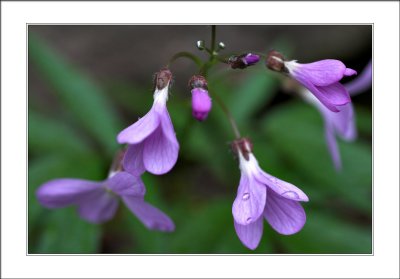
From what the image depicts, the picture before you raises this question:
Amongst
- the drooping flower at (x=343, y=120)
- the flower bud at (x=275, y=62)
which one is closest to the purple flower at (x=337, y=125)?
the drooping flower at (x=343, y=120)

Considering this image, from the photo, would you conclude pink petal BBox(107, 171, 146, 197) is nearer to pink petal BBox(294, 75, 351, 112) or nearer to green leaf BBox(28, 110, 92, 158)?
pink petal BBox(294, 75, 351, 112)

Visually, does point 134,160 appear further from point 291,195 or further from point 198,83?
point 291,195

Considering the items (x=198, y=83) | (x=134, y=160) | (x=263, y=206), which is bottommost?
(x=263, y=206)

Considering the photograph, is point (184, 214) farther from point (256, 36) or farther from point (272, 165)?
point (256, 36)

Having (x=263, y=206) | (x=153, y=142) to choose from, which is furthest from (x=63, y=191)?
(x=263, y=206)

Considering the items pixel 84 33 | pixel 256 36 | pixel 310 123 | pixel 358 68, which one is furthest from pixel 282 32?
pixel 84 33

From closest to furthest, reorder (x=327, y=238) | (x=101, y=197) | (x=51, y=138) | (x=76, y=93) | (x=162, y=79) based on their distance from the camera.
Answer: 1. (x=162, y=79)
2. (x=101, y=197)
3. (x=327, y=238)
4. (x=51, y=138)
5. (x=76, y=93)
